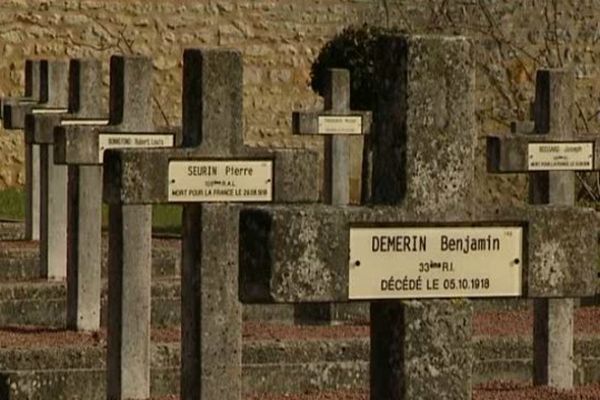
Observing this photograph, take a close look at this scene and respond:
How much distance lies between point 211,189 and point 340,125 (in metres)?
8.07

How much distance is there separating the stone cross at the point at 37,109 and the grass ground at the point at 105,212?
188 centimetres

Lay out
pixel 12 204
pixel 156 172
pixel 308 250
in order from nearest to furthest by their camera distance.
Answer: pixel 308 250
pixel 156 172
pixel 12 204

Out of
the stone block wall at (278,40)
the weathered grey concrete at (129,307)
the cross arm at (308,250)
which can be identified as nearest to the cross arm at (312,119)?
the weathered grey concrete at (129,307)

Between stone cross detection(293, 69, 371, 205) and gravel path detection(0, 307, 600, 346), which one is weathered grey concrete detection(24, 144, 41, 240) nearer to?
stone cross detection(293, 69, 371, 205)

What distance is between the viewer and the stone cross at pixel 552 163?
11805 millimetres

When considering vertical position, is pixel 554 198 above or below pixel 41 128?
below

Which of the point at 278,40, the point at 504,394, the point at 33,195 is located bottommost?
the point at 504,394

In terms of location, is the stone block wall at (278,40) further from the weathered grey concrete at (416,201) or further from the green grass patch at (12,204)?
the weathered grey concrete at (416,201)

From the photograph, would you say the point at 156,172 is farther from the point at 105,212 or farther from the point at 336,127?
the point at 105,212

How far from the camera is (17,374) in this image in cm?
1077

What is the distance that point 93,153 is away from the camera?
12.4 metres

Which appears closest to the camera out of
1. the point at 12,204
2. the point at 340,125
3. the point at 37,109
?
the point at 37,109

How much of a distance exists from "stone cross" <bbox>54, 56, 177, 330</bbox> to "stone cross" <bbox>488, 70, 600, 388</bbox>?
154 cm

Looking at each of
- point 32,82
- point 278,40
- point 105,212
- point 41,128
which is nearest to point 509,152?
point 41,128
